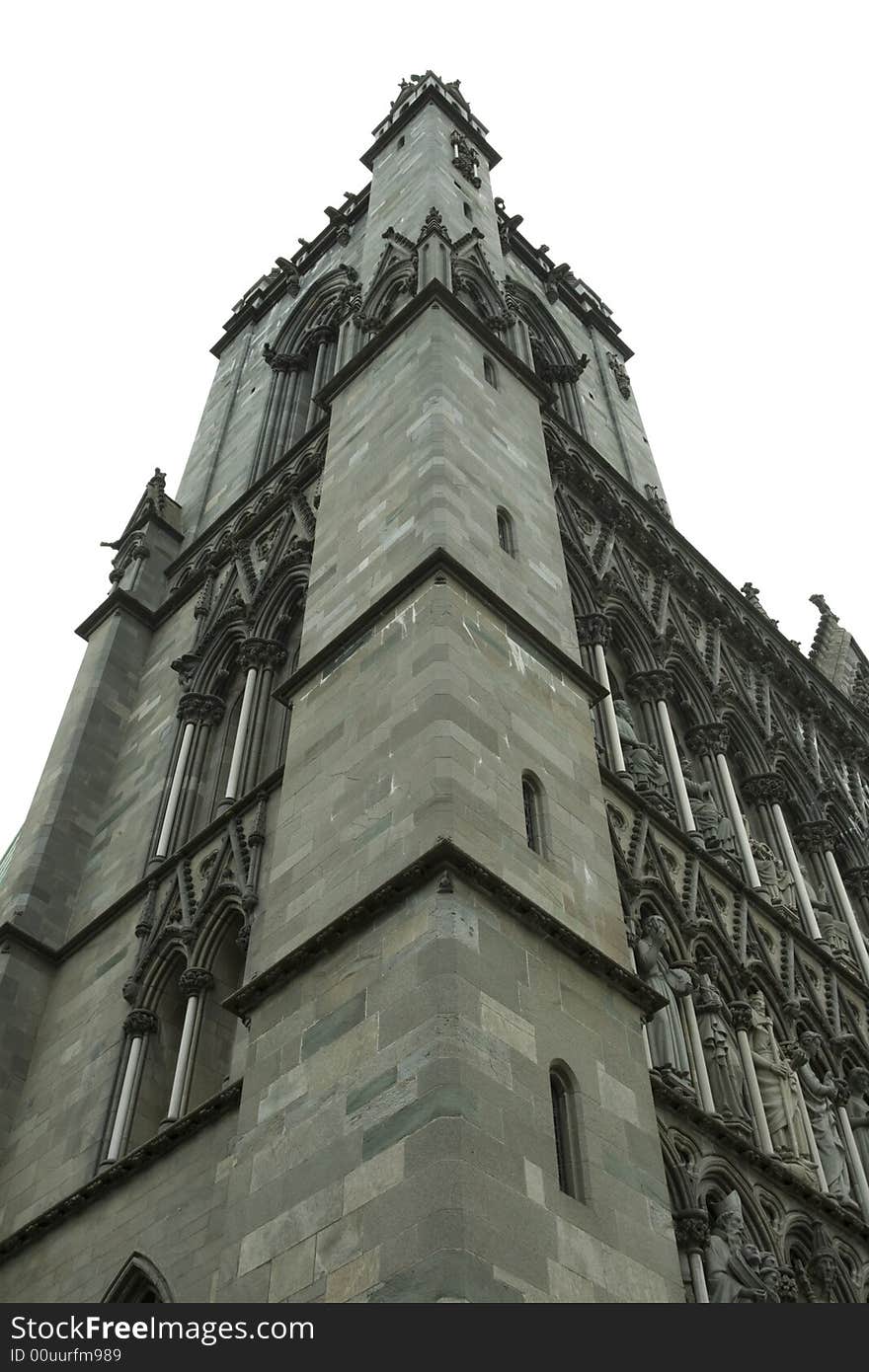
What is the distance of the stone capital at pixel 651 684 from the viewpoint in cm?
1812

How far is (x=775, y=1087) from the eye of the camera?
1361cm

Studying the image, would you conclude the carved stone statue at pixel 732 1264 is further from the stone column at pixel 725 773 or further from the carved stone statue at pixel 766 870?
the carved stone statue at pixel 766 870

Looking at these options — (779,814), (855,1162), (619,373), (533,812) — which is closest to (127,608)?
(779,814)

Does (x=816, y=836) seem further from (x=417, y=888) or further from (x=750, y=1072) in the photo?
(x=417, y=888)

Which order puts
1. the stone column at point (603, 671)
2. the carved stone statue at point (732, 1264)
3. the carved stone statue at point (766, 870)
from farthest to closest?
the carved stone statue at point (766, 870) < the stone column at point (603, 671) < the carved stone statue at point (732, 1264)

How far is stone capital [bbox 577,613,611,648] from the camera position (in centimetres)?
1762

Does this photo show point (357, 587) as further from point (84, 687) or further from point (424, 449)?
point (84, 687)

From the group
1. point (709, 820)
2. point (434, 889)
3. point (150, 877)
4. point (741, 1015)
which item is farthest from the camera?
point (709, 820)

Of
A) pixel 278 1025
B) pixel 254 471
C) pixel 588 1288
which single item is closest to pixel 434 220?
pixel 254 471

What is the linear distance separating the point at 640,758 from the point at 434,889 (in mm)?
7471

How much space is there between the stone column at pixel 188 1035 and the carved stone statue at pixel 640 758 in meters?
5.14

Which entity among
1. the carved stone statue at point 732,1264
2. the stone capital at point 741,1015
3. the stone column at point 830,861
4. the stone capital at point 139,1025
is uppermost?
the stone column at point 830,861

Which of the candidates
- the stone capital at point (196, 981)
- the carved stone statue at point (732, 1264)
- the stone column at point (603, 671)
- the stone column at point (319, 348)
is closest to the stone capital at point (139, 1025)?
the stone capital at point (196, 981)

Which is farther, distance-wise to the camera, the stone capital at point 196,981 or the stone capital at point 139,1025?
the stone capital at point 139,1025
